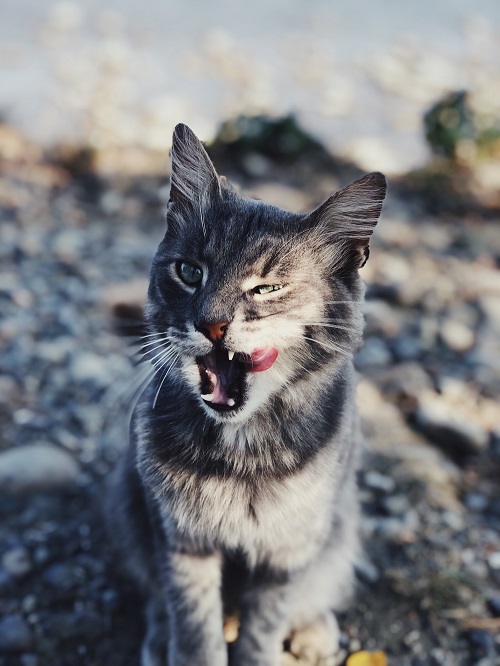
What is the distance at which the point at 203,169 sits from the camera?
1.52 m

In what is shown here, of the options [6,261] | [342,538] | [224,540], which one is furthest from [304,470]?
[6,261]

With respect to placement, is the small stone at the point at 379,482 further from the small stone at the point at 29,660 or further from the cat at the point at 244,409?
the small stone at the point at 29,660

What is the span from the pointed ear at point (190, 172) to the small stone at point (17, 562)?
3.97 feet

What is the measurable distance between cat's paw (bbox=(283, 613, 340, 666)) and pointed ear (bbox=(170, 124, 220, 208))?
4.08 feet

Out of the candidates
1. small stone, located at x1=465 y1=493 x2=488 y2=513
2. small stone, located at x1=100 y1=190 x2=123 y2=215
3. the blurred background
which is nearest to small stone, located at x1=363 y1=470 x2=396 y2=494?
the blurred background

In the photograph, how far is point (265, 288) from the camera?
139 cm

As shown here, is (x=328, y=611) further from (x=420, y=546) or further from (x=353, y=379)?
(x=353, y=379)

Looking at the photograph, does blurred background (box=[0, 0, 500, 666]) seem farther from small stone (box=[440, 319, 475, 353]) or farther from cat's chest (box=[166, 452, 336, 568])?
cat's chest (box=[166, 452, 336, 568])

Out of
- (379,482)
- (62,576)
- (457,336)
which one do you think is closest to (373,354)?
(457,336)

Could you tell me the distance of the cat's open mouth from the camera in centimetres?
136

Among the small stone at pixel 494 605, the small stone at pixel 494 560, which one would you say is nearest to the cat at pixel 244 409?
the small stone at pixel 494 605

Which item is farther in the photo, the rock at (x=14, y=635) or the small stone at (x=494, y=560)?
the small stone at (x=494, y=560)

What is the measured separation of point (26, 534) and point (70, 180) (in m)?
2.45

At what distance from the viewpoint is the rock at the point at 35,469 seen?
2.20m
